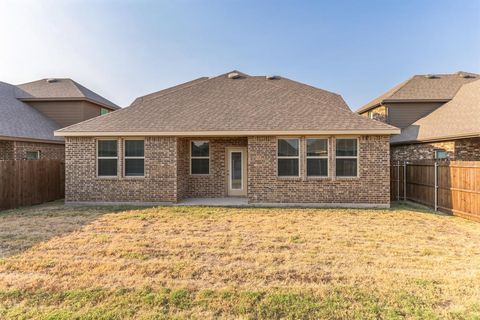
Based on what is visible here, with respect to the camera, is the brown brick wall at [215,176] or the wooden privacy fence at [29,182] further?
the brown brick wall at [215,176]

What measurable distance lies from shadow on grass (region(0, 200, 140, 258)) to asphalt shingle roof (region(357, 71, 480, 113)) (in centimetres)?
1632

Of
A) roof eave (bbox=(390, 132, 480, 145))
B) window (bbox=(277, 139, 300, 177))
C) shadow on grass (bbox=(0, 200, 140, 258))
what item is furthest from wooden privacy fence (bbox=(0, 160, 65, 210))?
roof eave (bbox=(390, 132, 480, 145))

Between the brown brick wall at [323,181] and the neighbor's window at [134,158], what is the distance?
14.2ft

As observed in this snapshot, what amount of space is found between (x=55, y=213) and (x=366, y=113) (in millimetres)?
19731

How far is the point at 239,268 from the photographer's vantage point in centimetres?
472

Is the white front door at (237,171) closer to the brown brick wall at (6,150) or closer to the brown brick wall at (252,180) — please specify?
the brown brick wall at (252,180)

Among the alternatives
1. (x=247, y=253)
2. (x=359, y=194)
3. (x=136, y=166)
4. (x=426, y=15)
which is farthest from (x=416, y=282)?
(x=426, y=15)

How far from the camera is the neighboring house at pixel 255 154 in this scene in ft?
34.9

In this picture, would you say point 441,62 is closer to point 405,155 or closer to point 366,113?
point 366,113

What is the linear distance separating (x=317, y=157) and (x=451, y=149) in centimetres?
608

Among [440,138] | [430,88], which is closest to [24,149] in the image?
[440,138]

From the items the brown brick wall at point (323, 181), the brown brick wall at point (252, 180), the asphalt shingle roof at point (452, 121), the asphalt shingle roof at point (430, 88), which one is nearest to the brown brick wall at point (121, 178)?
the brown brick wall at point (252, 180)

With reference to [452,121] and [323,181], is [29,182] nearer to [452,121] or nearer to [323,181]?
[323,181]

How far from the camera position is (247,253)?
17.9ft
